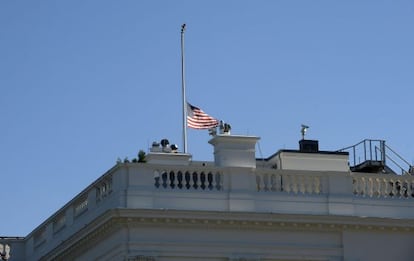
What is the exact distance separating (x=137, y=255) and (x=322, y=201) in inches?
238

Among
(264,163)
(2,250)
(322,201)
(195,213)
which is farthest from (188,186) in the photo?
(2,250)

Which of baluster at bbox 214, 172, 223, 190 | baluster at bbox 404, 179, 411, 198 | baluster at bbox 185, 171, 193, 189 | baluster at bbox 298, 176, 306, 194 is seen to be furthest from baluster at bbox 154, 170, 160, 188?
baluster at bbox 404, 179, 411, 198

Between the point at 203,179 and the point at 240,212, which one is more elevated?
the point at 203,179

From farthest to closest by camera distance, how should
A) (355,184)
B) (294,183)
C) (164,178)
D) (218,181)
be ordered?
1. (355,184)
2. (294,183)
3. (218,181)
4. (164,178)

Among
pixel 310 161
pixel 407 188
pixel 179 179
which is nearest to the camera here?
pixel 179 179

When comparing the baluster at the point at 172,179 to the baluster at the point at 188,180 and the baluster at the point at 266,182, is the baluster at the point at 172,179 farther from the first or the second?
the baluster at the point at 266,182

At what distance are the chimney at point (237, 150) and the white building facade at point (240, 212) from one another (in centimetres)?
3

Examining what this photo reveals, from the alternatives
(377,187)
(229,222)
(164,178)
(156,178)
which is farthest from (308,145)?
(156,178)

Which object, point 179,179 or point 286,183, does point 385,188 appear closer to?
point 286,183

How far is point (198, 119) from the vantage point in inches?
2016

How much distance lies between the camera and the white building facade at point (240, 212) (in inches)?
1777

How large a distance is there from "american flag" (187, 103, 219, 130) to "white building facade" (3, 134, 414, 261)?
2.56m

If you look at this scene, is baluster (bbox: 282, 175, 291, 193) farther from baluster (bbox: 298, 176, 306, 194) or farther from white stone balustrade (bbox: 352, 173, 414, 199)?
white stone balustrade (bbox: 352, 173, 414, 199)

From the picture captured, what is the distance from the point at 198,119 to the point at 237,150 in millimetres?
4432
